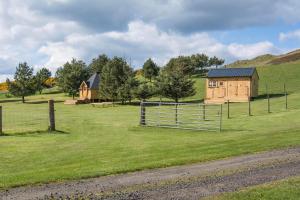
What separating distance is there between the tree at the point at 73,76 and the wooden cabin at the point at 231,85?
103 ft

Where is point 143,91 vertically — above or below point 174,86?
below

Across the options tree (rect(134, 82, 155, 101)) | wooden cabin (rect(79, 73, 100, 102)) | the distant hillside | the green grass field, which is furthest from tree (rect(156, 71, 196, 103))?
the distant hillside

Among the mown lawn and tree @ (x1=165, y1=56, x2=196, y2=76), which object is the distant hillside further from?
the mown lawn

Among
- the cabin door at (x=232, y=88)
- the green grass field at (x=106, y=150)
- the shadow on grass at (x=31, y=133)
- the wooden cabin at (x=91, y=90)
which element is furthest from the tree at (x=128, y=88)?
the shadow on grass at (x=31, y=133)

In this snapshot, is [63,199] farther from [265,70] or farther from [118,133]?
[265,70]

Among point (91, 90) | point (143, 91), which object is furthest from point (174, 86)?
point (91, 90)

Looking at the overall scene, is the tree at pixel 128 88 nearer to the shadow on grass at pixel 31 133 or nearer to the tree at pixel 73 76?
the tree at pixel 73 76

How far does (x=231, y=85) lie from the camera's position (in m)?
69.4

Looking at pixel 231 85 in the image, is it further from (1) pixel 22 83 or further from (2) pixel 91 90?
(1) pixel 22 83

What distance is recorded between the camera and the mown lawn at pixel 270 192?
1023 cm

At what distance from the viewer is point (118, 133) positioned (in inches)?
1023

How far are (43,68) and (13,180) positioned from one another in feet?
405

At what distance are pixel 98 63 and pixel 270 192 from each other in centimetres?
9920

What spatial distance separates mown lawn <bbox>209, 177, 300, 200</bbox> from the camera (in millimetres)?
10234
